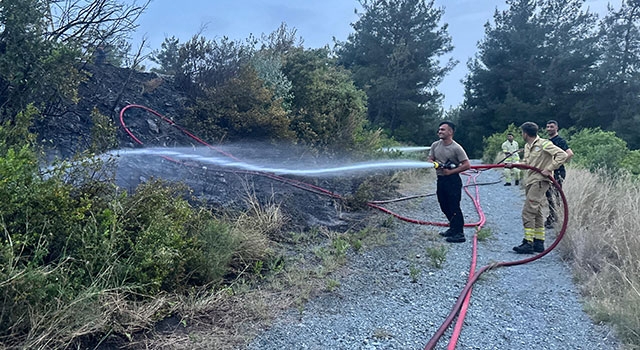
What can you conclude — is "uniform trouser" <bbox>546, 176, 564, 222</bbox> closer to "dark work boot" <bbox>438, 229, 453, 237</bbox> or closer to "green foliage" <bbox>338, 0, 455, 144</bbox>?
"dark work boot" <bbox>438, 229, 453, 237</bbox>

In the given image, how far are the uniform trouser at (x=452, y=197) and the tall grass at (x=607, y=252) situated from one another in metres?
1.40

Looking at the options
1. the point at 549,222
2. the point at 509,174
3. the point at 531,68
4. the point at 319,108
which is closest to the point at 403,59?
the point at 531,68

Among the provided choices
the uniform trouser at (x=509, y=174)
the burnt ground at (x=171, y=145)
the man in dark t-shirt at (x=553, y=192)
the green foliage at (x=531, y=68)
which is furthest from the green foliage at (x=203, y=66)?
the green foliage at (x=531, y=68)

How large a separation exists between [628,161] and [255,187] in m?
10.4

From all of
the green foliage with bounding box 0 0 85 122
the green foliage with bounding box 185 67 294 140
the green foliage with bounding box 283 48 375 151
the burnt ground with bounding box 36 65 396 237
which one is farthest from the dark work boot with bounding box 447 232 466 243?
the green foliage with bounding box 0 0 85 122

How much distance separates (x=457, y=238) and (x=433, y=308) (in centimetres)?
268

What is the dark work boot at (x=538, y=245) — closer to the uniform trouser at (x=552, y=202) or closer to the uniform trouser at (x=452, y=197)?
the uniform trouser at (x=452, y=197)

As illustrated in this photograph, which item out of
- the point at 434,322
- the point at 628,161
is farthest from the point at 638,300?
the point at 628,161

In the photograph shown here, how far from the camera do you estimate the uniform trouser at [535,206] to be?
21.2 ft

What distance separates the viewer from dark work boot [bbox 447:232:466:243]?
6.85 m

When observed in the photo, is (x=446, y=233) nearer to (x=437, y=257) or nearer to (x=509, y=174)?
(x=437, y=257)

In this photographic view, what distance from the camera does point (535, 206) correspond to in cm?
649

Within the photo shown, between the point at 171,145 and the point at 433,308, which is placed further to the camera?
the point at 171,145

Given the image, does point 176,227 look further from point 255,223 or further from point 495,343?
point 495,343
